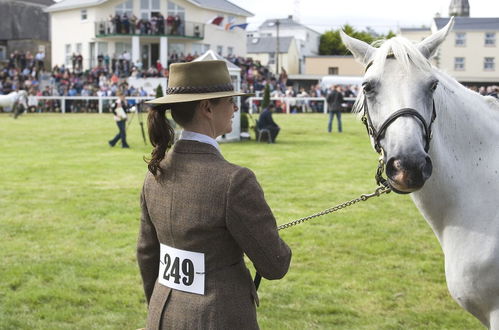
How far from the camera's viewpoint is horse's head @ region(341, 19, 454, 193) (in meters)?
3.00

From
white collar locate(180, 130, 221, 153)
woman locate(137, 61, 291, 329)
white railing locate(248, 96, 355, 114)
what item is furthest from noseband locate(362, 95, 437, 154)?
white railing locate(248, 96, 355, 114)

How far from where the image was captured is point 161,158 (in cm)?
278

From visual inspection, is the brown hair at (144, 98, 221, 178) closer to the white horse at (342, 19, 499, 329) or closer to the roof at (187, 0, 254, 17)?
the white horse at (342, 19, 499, 329)

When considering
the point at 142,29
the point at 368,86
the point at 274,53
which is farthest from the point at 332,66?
the point at 368,86

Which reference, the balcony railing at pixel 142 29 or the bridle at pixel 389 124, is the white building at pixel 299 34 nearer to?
the balcony railing at pixel 142 29

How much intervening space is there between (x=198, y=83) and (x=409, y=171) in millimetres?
1110

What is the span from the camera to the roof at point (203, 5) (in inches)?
2059

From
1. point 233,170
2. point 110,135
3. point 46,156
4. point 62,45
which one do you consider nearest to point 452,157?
point 233,170

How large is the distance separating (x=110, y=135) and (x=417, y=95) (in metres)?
21.1

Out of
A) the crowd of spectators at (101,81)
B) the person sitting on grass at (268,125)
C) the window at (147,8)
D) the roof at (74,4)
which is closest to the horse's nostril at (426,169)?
the person sitting on grass at (268,125)

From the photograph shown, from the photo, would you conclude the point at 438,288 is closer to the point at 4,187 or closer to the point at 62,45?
the point at 4,187

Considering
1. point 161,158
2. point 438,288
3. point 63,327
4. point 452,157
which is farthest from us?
point 438,288

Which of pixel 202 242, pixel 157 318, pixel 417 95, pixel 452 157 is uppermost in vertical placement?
pixel 417 95

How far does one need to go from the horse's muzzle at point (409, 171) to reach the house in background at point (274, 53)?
237 feet
